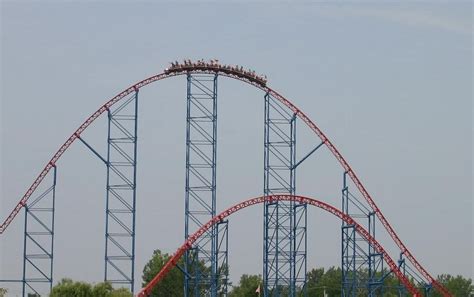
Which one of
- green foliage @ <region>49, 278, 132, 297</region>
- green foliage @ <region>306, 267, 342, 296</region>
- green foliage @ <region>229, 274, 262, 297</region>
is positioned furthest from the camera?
green foliage @ <region>306, 267, 342, 296</region>

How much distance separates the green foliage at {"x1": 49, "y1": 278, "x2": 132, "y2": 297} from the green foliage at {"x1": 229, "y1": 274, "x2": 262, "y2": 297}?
33331 millimetres

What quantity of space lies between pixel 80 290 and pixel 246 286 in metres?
37.8

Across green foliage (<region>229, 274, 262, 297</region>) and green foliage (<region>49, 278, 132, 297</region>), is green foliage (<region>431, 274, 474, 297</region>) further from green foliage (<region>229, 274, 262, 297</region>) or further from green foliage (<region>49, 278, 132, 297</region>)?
green foliage (<region>49, 278, 132, 297</region>)

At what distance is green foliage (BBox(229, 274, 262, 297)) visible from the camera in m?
70.3

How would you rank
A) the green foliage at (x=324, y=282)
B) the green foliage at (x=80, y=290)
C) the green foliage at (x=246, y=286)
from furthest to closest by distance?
1. the green foliage at (x=324, y=282)
2. the green foliage at (x=246, y=286)
3. the green foliage at (x=80, y=290)

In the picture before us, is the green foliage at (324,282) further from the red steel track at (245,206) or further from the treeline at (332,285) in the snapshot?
the red steel track at (245,206)

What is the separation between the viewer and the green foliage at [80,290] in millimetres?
35875

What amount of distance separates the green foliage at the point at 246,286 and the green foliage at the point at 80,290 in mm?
33331

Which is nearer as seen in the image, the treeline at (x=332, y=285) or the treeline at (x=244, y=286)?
the treeline at (x=244, y=286)

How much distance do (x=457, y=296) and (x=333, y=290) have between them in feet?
29.6

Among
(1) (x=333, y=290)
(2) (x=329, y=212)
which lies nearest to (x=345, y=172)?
(2) (x=329, y=212)

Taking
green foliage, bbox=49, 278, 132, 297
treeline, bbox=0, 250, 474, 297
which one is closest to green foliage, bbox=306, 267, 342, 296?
treeline, bbox=0, 250, 474, 297

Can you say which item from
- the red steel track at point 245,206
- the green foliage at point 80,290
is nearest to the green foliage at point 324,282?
the red steel track at point 245,206

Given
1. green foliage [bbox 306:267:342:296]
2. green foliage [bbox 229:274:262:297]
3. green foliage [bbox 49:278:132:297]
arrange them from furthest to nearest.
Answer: green foliage [bbox 306:267:342:296], green foliage [bbox 229:274:262:297], green foliage [bbox 49:278:132:297]
